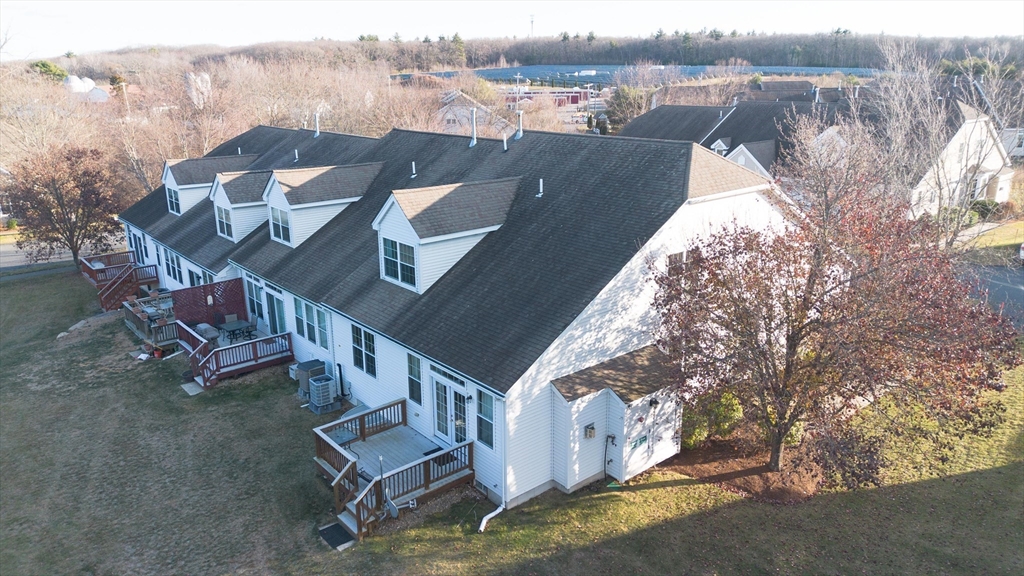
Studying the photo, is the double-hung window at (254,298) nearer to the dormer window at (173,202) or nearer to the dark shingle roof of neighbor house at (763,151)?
the dormer window at (173,202)

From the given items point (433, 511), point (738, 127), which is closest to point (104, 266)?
point (433, 511)

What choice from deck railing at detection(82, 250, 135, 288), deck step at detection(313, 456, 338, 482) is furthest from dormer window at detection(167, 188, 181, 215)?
deck step at detection(313, 456, 338, 482)

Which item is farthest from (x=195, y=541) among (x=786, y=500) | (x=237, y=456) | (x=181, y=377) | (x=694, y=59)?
(x=694, y=59)

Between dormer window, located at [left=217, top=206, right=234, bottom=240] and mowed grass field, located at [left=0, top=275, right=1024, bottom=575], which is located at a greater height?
dormer window, located at [left=217, top=206, right=234, bottom=240]

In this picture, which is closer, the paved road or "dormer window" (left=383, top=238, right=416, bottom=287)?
"dormer window" (left=383, top=238, right=416, bottom=287)

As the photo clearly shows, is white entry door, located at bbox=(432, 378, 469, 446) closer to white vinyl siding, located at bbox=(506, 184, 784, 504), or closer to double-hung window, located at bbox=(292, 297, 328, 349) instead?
white vinyl siding, located at bbox=(506, 184, 784, 504)

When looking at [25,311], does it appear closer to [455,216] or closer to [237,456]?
[237,456]

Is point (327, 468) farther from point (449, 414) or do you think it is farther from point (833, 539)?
point (833, 539)
